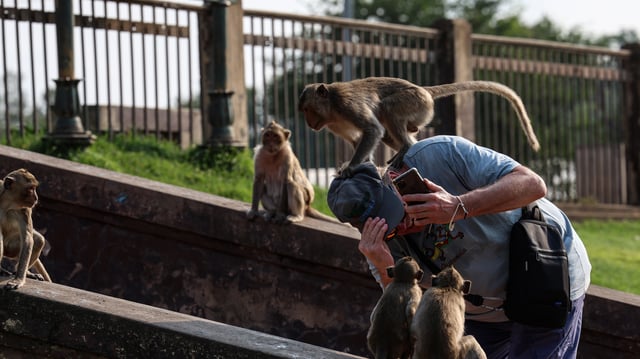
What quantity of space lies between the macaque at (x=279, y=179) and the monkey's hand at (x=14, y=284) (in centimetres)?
301

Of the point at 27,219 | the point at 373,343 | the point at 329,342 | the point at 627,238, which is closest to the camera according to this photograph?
the point at 373,343

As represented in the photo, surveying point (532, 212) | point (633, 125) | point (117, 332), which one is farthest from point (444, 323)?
point (633, 125)

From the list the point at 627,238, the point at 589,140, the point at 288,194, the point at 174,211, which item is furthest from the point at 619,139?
the point at 174,211

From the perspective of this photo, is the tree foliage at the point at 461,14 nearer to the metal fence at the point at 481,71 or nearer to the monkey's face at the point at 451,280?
the metal fence at the point at 481,71

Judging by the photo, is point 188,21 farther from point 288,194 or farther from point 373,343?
point 373,343

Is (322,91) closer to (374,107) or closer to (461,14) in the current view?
(374,107)

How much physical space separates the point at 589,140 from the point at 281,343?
12809mm

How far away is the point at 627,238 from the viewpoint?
523 inches

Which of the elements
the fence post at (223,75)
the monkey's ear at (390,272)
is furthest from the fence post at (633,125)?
the monkey's ear at (390,272)

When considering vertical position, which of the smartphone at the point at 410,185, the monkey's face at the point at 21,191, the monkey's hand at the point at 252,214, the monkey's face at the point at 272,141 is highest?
the monkey's face at the point at 272,141

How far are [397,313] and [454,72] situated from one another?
9577 millimetres

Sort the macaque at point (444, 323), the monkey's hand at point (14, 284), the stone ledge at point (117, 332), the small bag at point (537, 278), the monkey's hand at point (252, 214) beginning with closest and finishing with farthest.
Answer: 1. the macaque at point (444, 323)
2. the small bag at point (537, 278)
3. the stone ledge at point (117, 332)
4. the monkey's hand at point (14, 284)
5. the monkey's hand at point (252, 214)

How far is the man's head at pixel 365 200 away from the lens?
13.1 ft

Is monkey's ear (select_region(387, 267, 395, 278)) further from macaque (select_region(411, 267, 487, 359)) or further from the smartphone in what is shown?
the smartphone
